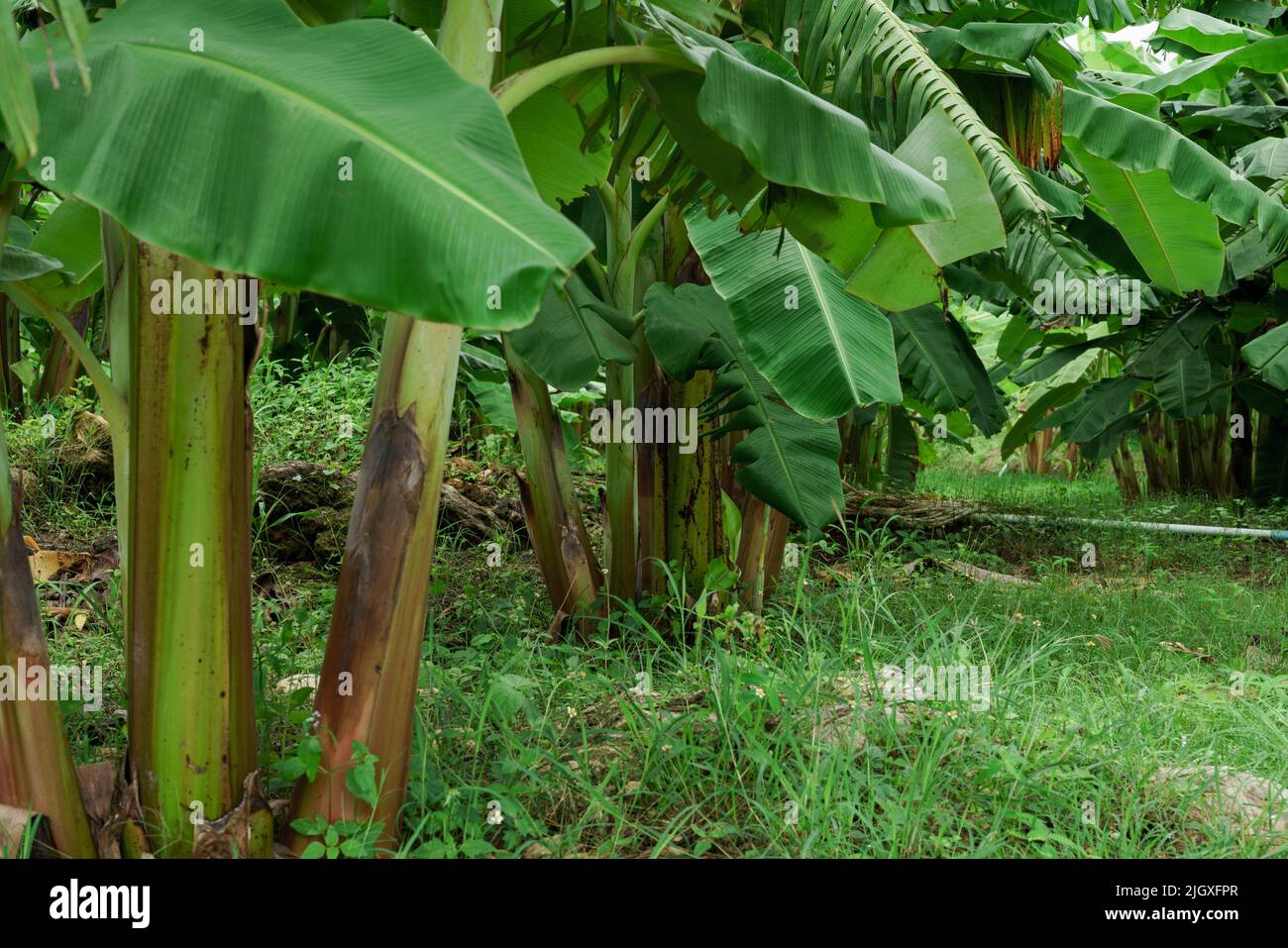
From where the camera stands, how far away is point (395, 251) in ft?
4.85

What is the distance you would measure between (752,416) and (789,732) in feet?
4.13

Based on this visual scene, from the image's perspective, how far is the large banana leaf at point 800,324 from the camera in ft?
8.96

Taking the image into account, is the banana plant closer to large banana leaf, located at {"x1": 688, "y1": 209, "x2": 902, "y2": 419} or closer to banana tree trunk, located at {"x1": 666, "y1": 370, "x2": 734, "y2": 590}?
large banana leaf, located at {"x1": 688, "y1": 209, "x2": 902, "y2": 419}

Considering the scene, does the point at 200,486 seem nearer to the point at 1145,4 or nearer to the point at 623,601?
the point at 623,601

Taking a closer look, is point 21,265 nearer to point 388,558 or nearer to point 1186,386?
point 388,558

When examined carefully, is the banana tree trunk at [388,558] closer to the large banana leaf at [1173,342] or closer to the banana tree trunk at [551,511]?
the banana tree trunk at [551,511]

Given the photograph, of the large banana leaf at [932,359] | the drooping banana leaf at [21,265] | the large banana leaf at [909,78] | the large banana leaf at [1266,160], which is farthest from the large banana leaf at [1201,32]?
the drooping banana leaf at [21,265]

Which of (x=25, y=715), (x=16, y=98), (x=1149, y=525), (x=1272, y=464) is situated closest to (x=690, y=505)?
(x=25, y=715)

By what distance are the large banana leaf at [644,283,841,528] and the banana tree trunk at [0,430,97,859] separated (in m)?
1.98

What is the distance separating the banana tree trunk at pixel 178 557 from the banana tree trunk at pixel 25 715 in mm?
133

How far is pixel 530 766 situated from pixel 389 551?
64cm

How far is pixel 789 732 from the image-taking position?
2.42 m

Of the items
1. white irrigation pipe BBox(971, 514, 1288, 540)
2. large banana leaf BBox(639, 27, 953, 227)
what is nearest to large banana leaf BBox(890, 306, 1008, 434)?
white irrigation pipe BBox(971, 514, 1288, 540)
